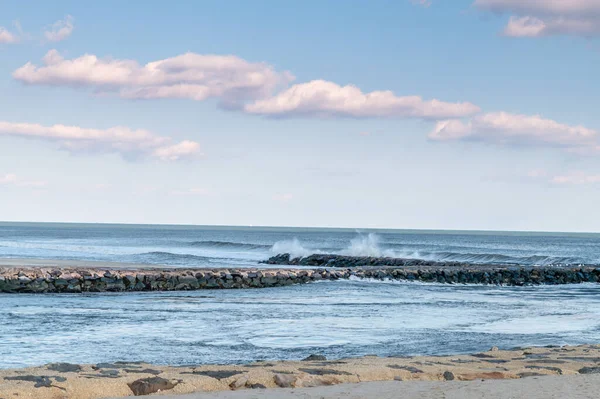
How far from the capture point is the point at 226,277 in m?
28.7

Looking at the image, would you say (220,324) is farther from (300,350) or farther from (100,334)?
(300,350)

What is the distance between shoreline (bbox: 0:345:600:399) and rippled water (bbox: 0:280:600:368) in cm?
278

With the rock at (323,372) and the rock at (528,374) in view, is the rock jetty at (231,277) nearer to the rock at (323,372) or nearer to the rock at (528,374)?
the rock at (323,372)

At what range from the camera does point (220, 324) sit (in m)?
16.5

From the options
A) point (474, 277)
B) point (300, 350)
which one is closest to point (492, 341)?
point (300, 350)

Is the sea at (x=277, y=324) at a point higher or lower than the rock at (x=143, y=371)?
lower

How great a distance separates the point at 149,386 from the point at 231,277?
2100 cm

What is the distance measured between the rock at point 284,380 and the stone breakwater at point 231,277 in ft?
61.5

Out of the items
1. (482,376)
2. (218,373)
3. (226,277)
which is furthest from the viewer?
(226,277)

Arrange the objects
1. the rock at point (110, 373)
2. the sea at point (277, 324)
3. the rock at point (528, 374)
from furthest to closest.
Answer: the sea at point (277, 324), the rock at point (528, 374), the rock at point (110, 373)

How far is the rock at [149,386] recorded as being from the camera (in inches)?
306

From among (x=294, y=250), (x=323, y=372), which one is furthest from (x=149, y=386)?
(x=294, y=250)

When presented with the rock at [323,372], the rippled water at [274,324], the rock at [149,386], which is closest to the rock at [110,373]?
the rock at [149,386]

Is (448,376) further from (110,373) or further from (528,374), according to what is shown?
(110,373)
